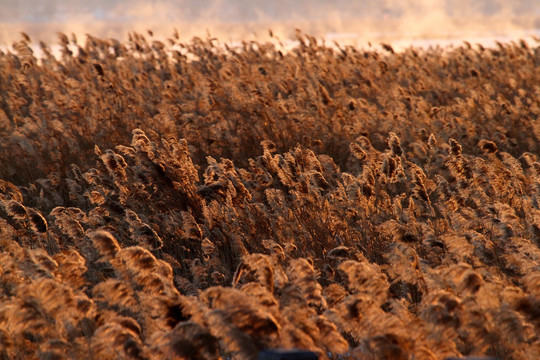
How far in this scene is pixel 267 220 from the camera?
472cm

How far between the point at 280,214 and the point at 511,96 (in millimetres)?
7389

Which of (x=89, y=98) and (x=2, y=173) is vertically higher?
(x=89, y=98)

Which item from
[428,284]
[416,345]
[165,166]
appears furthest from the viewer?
[165,166]

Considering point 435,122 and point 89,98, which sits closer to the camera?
point 435,122

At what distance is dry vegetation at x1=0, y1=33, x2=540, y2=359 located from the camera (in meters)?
2.14

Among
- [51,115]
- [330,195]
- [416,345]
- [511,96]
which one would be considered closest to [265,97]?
[51,115]

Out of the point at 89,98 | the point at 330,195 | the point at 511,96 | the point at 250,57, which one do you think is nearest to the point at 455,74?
the point at 511,96

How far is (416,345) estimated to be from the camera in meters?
2.09

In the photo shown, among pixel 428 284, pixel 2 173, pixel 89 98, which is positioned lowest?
pixel 428 284

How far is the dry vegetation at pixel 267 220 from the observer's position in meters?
2.14

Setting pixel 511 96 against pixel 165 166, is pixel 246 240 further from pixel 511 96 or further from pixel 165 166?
pixel 511 96

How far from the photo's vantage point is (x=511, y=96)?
35.3ft

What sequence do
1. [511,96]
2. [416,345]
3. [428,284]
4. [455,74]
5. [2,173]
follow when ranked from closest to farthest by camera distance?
1. [416,345]
2. [428,284]
3. [2,173]
4. [511,96]
5. [455,74]

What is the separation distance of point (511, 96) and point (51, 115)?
717cm
